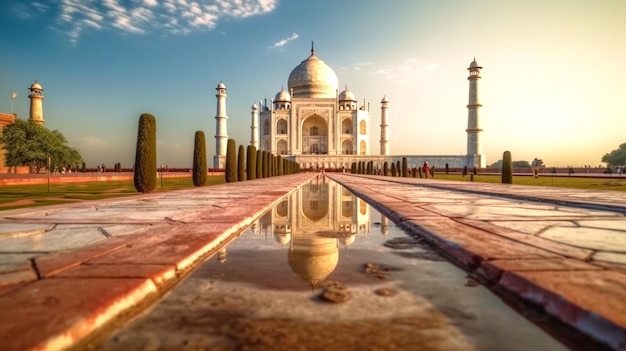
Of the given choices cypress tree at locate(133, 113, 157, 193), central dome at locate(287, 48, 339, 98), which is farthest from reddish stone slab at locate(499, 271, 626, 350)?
central dome at locate(287, 48, 339, 98)

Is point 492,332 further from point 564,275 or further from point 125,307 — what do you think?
point 125,307

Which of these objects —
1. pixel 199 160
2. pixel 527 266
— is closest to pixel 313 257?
pixel 527 266

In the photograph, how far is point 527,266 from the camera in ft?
5.15

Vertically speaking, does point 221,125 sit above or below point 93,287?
above

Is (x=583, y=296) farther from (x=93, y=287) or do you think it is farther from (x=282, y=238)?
(x=282, y=238)

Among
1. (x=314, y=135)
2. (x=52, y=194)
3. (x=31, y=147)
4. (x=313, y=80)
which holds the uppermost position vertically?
(x=313, y=80)

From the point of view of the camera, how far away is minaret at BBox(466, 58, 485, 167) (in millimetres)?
36781

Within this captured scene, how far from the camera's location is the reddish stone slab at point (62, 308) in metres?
0.94

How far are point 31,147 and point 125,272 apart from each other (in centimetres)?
2698

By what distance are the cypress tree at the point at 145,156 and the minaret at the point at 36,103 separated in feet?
99.0

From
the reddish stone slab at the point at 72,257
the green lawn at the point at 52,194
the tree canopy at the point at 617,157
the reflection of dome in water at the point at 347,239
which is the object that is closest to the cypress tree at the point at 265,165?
the green lawn at the point at 52,194

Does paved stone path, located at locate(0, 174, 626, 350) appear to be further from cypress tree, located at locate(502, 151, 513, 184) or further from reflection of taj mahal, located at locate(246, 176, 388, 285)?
cypress tree, located at locate(502, 151, 513, 184)

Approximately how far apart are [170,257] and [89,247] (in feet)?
1.87

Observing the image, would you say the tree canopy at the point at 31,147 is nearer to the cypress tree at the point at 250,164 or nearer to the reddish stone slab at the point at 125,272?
the cypress tree at the point at 250,164
